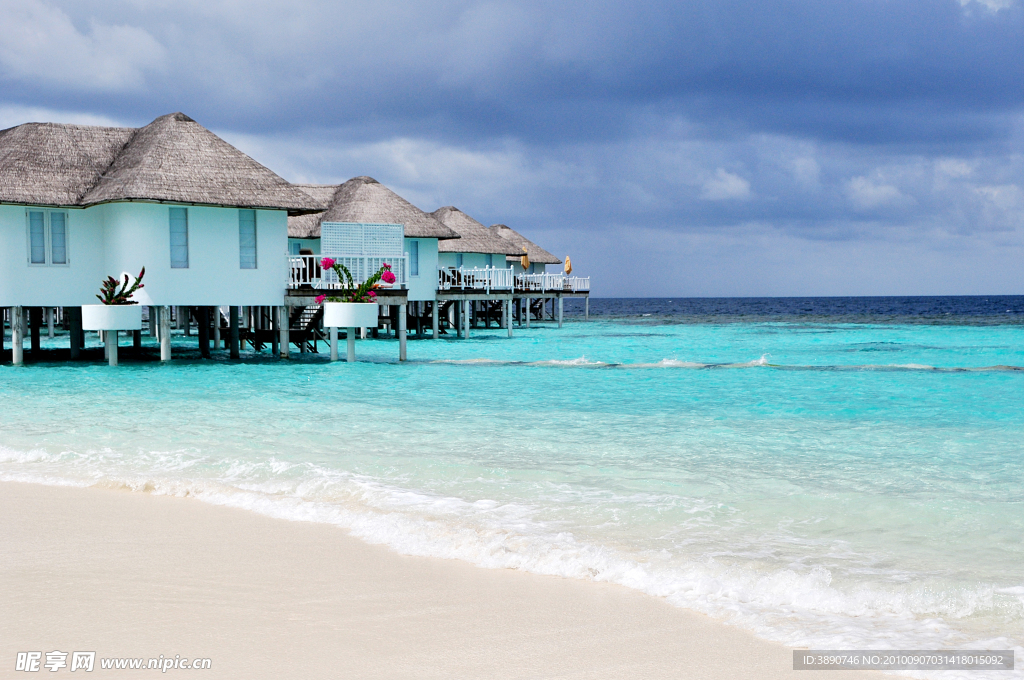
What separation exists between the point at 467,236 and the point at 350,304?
22.6 m

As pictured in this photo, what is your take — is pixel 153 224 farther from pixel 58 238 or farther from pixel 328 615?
pixel 328 615

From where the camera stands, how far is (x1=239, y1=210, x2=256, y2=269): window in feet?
63.2

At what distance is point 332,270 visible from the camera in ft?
72.1

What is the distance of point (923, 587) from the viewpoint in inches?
180

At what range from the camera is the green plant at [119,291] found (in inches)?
691

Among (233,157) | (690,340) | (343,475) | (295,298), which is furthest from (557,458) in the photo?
(690,340)

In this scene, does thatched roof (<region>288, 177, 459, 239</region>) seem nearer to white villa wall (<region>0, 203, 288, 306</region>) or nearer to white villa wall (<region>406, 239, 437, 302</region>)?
white villa wall (<region>406, 239, 437, 302</region>)

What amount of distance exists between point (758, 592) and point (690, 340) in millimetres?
33830

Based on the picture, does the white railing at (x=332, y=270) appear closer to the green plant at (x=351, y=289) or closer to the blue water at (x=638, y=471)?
the green plant at (x=351, y=289)

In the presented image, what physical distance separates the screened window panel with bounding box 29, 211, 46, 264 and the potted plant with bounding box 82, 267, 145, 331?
1.74 meters

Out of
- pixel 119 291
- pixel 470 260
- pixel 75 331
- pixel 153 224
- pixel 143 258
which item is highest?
pixel 470 260

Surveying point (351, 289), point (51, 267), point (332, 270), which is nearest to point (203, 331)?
point (332, 270)

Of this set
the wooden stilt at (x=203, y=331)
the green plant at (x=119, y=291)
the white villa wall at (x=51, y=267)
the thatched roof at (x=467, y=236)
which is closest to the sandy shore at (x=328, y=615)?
the green plant at (x=119, y=291)

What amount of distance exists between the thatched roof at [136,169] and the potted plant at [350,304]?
1.76 metres
